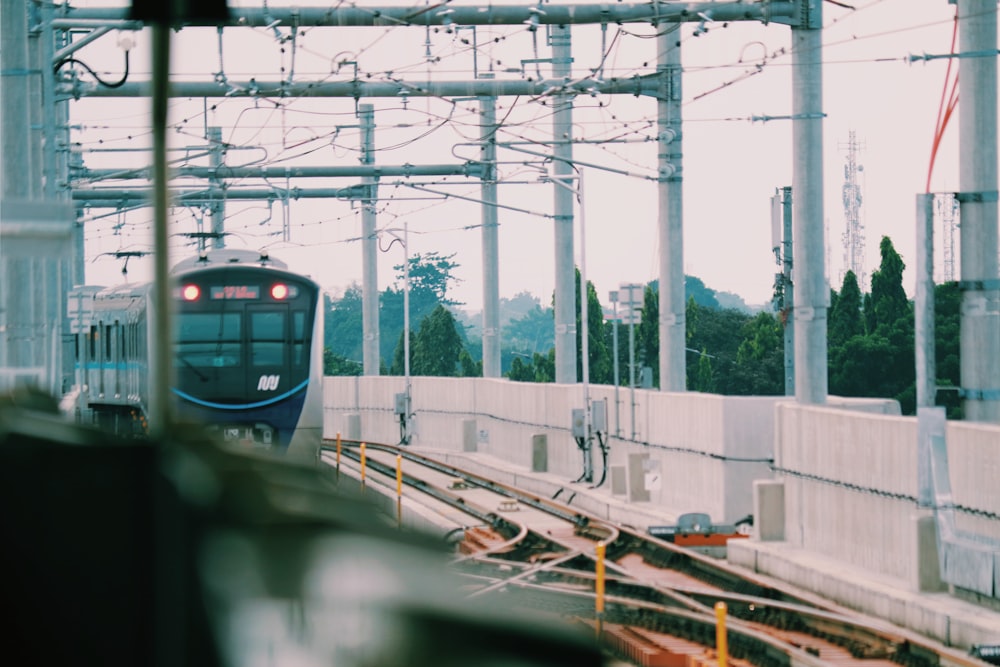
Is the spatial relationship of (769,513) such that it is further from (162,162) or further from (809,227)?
(162,162)

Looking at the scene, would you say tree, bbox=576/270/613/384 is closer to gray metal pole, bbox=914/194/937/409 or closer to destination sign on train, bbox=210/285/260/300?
destination sign on train, bbox=210/285/260/300

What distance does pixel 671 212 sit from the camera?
23797 millimetres

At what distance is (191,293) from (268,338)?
147 centimetres

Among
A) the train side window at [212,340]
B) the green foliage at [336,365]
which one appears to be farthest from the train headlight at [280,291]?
the green foliage at [336,365]

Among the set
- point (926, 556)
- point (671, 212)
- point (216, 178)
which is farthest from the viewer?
point (216, 178)

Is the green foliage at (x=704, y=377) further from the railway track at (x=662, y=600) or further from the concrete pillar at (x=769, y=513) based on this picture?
the concrete pillar at (x=769, y=513)

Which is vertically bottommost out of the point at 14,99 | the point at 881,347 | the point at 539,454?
the point at 539,454

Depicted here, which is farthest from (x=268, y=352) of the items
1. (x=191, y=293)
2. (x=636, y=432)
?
(x=636, y=432)

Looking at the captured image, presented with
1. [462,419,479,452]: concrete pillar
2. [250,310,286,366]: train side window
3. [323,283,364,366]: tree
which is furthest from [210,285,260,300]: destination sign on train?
[323,283,364,366]: tree

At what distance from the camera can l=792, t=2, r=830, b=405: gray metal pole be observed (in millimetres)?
17938

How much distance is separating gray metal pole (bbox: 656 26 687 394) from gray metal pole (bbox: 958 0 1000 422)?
8.65 m

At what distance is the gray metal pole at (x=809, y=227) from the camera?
17.9 m

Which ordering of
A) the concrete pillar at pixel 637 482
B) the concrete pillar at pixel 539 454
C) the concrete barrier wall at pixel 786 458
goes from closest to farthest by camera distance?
the concrete barrier wall at pixel 786 458 → the concrete pillar at pixel 637 482 → the concrete pillar at pixel 539 454

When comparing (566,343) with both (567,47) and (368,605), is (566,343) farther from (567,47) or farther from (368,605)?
(368,605)
